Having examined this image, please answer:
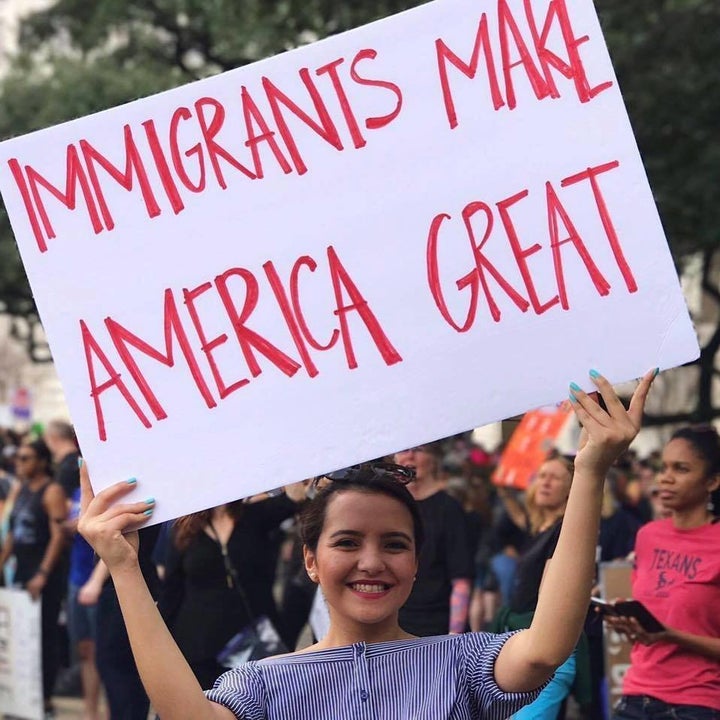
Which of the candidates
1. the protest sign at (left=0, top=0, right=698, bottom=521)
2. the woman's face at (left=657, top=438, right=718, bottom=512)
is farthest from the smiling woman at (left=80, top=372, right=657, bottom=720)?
the woman's face at (left=657, top=438, right=718, bottom=512)

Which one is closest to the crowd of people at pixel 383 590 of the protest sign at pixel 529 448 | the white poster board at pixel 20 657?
the white poster board at pixel 20 657

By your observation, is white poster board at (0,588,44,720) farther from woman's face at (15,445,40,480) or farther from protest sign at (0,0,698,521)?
protest sign at (0,0,698,521)

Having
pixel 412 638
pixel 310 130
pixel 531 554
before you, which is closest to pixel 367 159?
pixel 310 130

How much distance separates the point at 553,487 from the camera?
6.36 m

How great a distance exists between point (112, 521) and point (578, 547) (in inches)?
33.0

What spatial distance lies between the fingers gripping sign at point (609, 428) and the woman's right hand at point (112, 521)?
0.81 metres

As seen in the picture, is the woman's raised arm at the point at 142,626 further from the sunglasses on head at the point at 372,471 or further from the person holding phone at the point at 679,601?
the person holding phone at the point at 679,601

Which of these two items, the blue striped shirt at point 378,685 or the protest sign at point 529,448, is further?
the protest sign at point 529,448

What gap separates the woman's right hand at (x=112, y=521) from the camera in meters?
2.75

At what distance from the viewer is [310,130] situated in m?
3.14

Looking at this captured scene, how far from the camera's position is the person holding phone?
189 inches

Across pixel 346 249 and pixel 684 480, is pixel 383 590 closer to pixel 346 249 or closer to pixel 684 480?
pixel 346 249

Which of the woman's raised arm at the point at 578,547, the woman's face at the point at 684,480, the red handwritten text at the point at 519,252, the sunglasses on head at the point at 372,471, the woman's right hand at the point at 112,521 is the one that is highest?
the red handwritten text at the point at 519,252

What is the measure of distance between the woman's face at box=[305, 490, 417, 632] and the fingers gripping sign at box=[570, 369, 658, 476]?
0.43 metres
